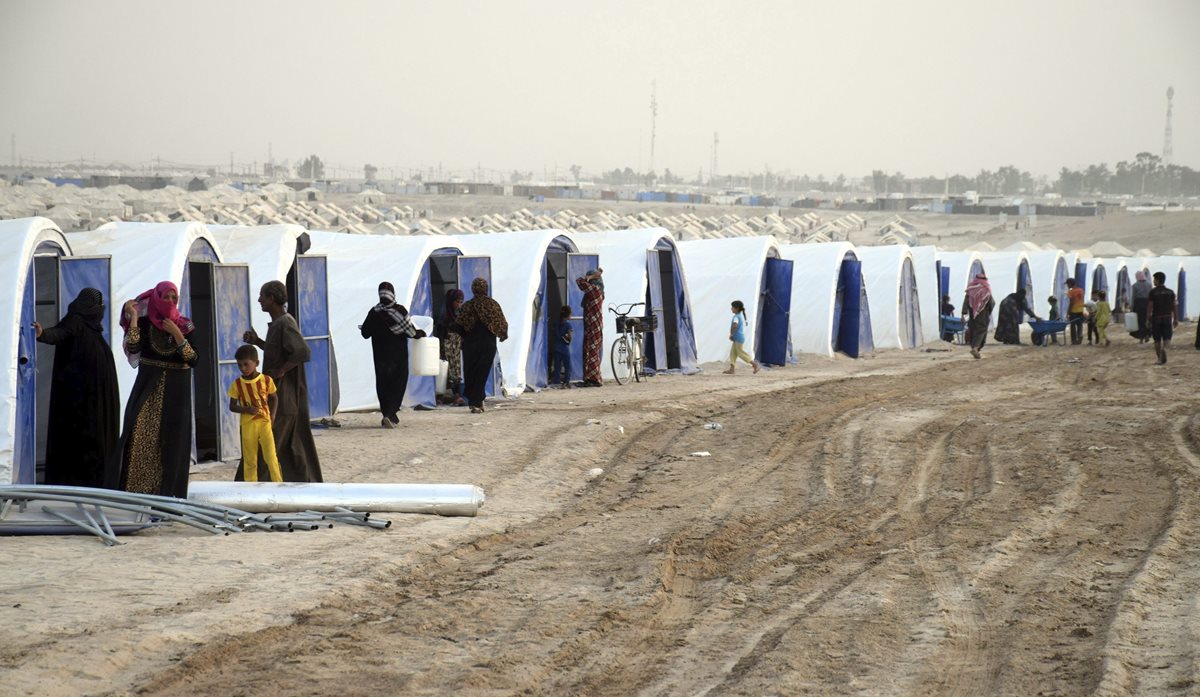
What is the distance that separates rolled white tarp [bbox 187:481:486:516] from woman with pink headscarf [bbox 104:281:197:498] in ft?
0.79

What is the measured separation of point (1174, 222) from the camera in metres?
81.3

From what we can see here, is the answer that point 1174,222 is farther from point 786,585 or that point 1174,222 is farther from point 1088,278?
point 786,585

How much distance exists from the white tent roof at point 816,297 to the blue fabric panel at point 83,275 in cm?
1582

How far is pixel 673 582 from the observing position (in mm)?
6367

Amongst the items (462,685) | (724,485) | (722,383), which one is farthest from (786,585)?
(722,383)

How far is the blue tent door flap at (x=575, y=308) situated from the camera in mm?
17234

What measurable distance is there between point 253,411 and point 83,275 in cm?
233

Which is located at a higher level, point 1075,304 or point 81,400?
point 81,400

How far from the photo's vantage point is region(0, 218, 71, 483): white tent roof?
27.8ft

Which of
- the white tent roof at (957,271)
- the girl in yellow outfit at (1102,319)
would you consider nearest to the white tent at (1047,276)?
the white tent roof at (957,271)

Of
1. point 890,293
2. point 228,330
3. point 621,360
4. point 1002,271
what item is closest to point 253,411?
point 228,330

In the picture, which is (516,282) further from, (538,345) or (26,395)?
(26,395)

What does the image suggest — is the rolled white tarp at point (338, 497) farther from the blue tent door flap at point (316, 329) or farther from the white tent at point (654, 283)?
the white tent at point (654, 283)

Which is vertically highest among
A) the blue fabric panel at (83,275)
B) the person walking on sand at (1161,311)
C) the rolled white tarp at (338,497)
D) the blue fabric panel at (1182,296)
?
the blue fabric panel at (83,275)
